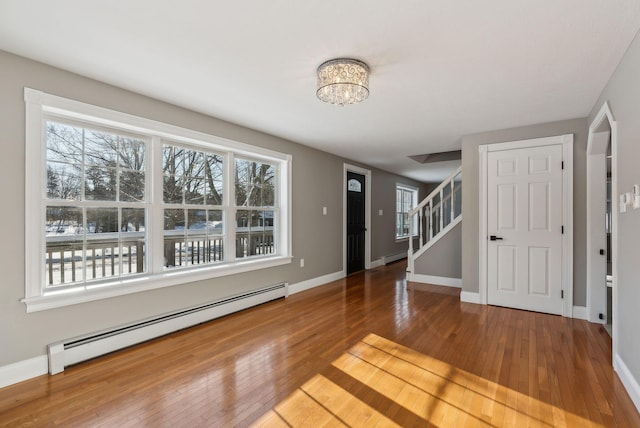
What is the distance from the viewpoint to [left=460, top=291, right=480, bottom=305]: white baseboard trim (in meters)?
4.29

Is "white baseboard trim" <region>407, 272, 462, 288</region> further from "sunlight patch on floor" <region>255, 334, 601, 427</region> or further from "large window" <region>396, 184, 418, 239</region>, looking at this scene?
"sunlight patch on floor" <region>255, 334, 601, 427</region>

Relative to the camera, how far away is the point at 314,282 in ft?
17.2

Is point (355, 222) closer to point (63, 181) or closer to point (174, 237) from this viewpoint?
point (174, 237)

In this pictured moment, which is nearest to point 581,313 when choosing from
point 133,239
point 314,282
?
point 314,282

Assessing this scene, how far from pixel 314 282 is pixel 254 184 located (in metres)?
2.00

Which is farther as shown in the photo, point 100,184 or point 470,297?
point 470,297

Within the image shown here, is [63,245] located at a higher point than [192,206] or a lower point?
lower

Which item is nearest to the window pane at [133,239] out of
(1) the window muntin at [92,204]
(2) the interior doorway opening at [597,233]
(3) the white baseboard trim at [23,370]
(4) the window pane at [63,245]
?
(1) the window muntin at [92,204]

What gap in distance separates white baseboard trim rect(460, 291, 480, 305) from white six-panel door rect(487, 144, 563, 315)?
14cm

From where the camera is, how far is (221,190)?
3869mm

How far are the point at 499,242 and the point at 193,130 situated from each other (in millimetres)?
4108

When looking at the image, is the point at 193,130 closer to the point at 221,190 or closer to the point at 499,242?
the point at 221,190

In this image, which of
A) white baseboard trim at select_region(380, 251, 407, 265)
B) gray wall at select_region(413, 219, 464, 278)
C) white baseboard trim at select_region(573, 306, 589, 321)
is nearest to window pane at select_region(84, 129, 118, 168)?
gray wall at select_region(413, 219, 464, 278)

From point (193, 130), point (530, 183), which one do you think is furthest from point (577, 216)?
point (193, 130)
